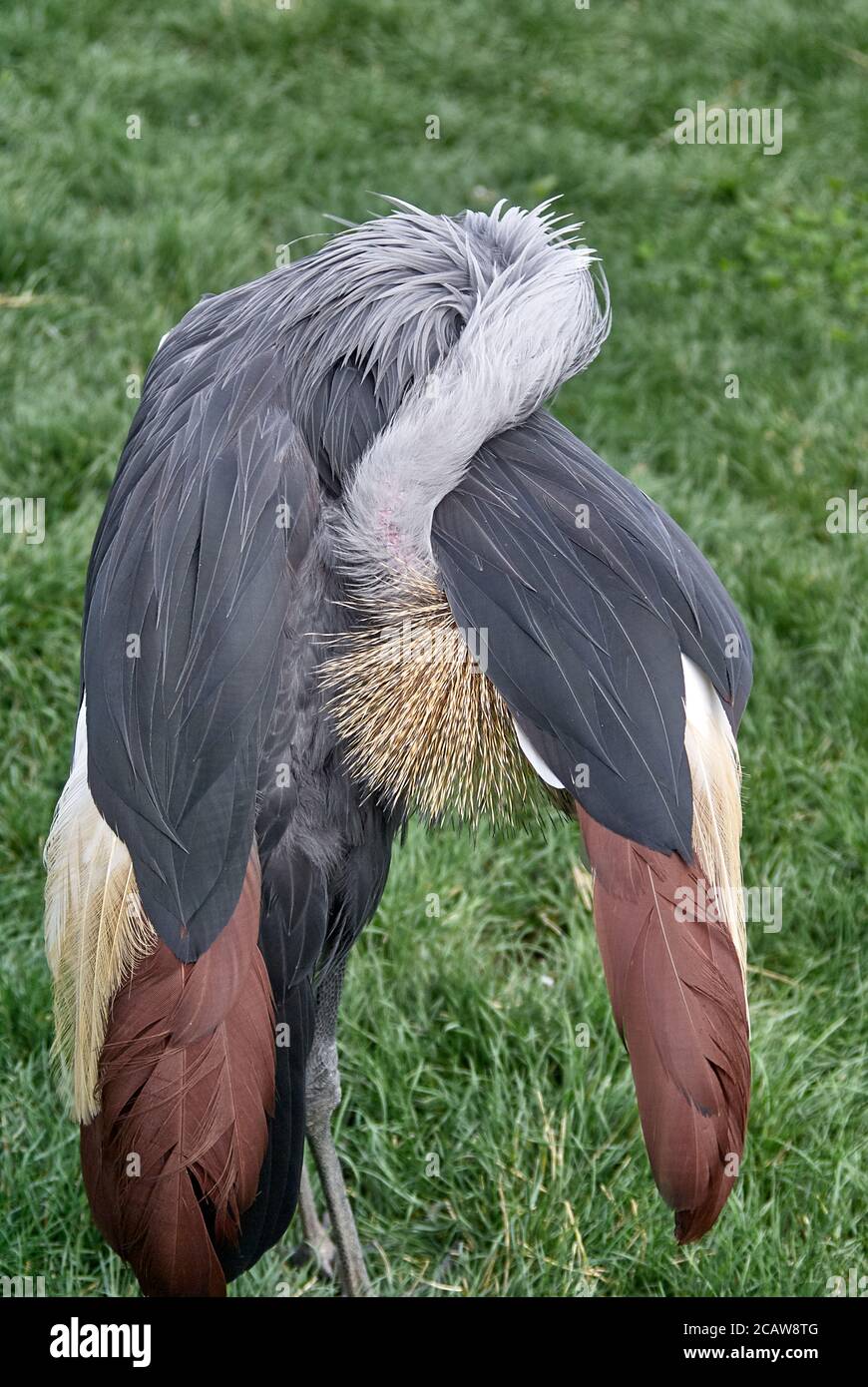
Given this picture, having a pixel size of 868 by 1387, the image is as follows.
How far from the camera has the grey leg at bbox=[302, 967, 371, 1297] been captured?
8.15ft

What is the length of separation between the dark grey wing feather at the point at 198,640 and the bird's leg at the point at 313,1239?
3.98ft

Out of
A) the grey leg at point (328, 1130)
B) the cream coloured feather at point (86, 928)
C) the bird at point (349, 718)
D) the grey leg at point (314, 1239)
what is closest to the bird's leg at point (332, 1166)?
the grey leg at point (328, 1130)

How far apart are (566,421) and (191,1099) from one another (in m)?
3.46

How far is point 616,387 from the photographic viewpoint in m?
4.94

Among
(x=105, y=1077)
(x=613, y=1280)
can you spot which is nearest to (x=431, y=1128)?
(x=613, y=1280)

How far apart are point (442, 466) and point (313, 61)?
15.2 feet

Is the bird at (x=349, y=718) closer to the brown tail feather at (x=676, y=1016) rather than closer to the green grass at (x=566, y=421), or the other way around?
the brown tail feather at (x=676, y=1016)

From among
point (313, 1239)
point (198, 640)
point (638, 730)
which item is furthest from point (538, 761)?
point (313, 1239)

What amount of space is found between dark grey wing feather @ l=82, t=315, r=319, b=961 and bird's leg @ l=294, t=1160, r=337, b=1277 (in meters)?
1.21

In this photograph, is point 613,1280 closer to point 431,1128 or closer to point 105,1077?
point 431,1128

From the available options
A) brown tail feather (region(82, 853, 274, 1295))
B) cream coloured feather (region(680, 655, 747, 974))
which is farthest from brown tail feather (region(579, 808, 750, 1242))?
brown tail feather (region(82, 853, 274, 1295))

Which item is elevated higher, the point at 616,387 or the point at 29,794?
the point at 616,387

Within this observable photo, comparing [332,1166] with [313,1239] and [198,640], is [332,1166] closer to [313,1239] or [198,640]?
[313,1239]

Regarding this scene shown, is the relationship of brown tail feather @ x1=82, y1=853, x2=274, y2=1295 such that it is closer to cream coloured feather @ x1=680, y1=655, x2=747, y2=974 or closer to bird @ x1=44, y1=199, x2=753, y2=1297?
bird @ x1=44, y1=199, x2=753, y2=1297
